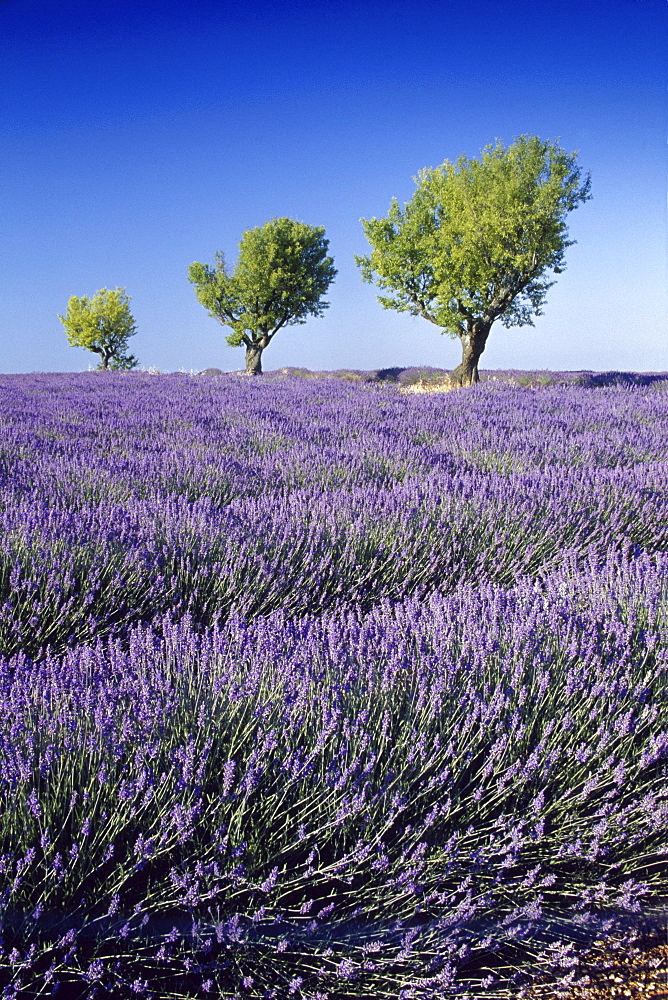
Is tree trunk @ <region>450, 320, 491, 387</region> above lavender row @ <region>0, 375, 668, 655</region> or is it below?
above

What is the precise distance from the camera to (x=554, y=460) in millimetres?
5113

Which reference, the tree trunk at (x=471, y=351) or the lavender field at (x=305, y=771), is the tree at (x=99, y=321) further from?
the lavender field at (x=305, y=771)

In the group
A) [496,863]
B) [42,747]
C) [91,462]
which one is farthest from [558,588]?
[91,462]

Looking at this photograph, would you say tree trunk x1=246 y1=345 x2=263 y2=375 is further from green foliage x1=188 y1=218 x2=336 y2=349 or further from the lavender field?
the lavender field

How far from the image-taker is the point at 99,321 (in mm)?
33531

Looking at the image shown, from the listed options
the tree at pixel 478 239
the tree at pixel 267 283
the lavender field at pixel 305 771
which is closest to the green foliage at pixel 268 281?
the tree at pixel 267 283

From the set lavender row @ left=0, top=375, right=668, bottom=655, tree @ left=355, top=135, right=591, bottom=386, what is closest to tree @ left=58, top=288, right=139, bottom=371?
tree @ left=355, top=135, right=591, bottom=386

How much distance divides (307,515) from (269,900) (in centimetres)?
228

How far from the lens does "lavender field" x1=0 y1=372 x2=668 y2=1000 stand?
4.55ft

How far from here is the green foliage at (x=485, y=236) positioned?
44.4 ft

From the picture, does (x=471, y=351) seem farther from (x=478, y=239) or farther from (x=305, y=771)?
(x=305, y=771)

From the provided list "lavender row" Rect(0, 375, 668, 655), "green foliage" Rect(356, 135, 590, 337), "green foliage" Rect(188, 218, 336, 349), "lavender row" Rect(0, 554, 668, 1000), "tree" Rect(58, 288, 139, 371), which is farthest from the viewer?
"tree" Rect(58, 288, 139, 371)

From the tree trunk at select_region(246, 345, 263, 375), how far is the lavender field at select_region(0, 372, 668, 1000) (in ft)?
75.8

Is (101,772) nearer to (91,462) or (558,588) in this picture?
(558,588)
